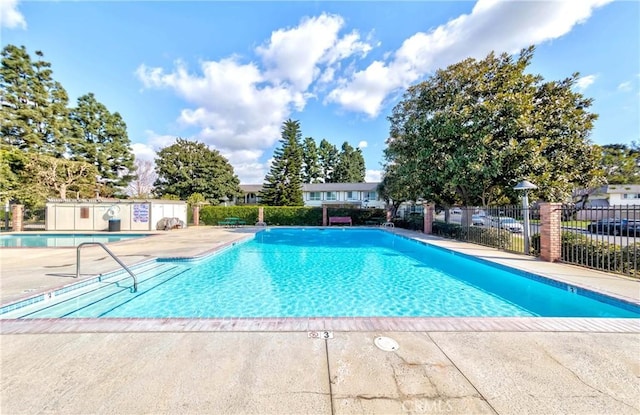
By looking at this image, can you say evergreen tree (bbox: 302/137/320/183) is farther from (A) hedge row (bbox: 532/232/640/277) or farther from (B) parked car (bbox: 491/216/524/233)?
(A) hedge row (bbox: 532/232/640/277)

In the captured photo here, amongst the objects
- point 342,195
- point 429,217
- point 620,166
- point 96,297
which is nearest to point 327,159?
point 342,195

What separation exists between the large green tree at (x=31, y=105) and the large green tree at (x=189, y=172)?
876cm

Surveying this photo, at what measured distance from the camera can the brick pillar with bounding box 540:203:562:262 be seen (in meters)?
7.52

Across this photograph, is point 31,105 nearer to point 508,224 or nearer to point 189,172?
point 189,172

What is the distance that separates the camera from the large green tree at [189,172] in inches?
1200

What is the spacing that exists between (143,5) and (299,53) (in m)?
6.22

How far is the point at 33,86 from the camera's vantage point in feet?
80.0

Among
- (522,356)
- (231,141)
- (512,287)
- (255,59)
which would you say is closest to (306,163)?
(231,141)

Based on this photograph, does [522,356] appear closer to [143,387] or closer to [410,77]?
[143,387]

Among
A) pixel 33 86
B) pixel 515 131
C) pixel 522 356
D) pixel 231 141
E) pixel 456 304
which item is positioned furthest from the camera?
pixel 231 141

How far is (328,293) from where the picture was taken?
250 inches

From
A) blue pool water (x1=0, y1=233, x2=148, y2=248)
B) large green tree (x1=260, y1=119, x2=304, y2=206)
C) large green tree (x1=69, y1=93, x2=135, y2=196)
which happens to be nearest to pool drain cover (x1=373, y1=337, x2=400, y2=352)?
blue pool water (x1=0, y1=233, x2=148, y2=248)

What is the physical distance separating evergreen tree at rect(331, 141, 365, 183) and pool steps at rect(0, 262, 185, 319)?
4543cm

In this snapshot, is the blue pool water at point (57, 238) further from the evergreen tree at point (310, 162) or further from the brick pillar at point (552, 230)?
the evergreen tree at point (310, 162)
